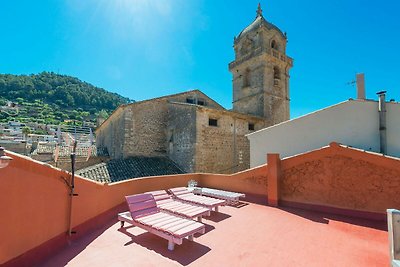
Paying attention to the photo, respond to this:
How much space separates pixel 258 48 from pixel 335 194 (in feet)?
52.5

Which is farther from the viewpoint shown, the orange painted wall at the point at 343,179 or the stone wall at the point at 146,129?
the stone wall at the point at 146,129

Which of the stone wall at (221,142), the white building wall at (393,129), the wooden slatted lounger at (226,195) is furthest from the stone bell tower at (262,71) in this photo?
the wooden slatted lounger at (226,195)

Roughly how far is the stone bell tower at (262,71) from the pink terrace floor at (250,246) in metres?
14.3

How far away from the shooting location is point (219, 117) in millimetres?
15648

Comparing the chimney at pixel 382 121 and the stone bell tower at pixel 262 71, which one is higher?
the stone bell tower at pixel 262 71

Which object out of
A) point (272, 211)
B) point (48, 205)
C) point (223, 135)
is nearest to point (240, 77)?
point (223, 135)

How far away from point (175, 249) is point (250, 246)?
1.53 meters

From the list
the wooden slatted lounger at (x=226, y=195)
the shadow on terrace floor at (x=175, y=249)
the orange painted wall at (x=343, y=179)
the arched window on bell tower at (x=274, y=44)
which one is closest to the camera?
the shadow on terrace floor at (x=175, y=249)

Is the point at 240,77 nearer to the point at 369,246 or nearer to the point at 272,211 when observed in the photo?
the point at 272,211

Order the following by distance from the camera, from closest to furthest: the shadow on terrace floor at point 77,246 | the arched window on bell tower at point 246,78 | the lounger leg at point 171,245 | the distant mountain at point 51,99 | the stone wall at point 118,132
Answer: the shadow on terrace floor at point 77,246 < the lounger leg at point 171,245 < the stone wall at point 118,132 < the arched window on bell tower at point 246,78 < the distant mountain at point 51,99

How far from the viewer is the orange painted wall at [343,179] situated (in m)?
5.43

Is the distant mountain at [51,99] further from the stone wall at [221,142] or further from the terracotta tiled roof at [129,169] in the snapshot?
the stone wall at [221,142]

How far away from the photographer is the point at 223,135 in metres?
15.7

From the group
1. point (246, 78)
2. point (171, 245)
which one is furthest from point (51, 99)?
point (171, 245)
